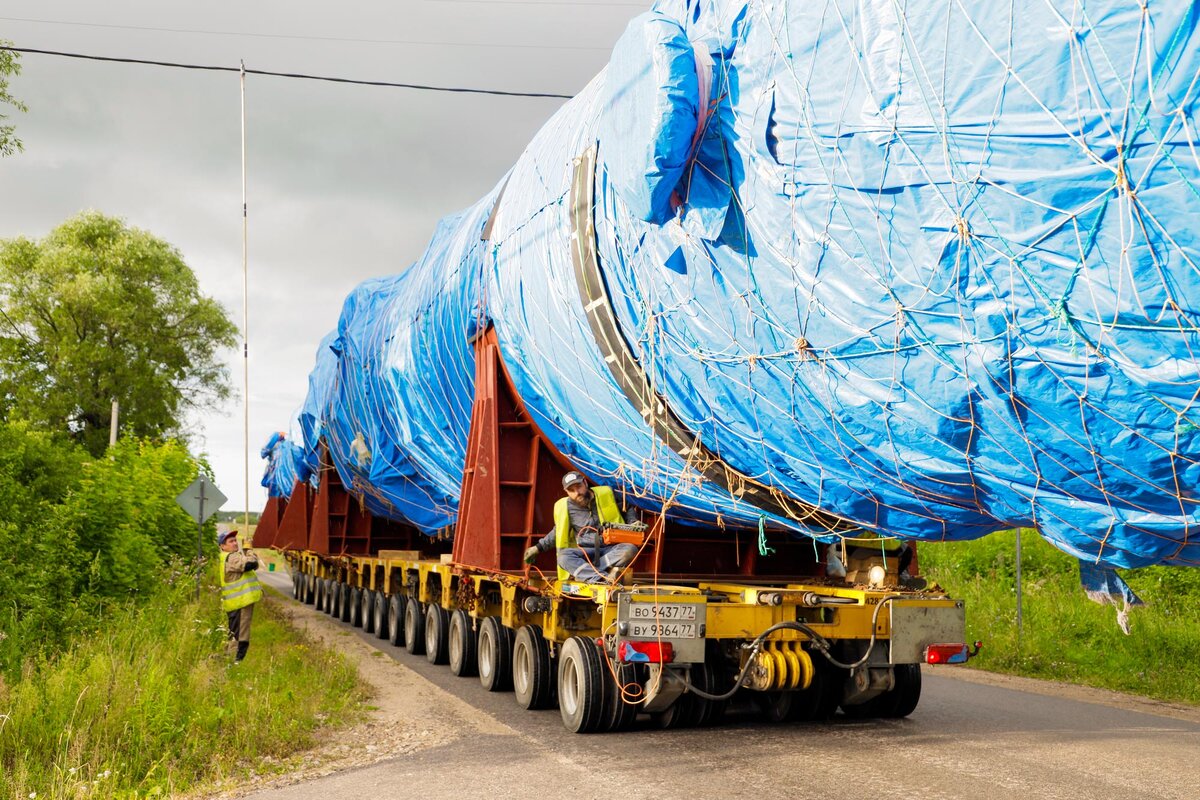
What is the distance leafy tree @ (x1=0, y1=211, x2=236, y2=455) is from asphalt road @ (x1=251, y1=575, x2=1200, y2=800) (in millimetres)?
30587

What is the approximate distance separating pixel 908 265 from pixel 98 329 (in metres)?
36.8

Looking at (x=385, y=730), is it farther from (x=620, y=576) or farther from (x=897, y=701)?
(x=897, y=701)

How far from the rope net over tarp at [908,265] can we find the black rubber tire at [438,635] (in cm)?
642

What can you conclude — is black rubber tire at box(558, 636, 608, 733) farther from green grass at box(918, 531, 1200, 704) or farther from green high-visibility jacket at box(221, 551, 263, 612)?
green grass at box(918, 531, 1200, 704)

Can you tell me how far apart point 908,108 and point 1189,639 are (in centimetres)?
949

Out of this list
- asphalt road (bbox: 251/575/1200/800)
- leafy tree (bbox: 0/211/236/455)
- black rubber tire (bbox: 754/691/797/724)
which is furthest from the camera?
leafy tree (bbox: 0/211/236/455)

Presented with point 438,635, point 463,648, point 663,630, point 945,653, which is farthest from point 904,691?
point 438,635

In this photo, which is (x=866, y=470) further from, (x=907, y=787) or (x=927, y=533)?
(x=907, y=787)

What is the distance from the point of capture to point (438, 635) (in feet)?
40.2

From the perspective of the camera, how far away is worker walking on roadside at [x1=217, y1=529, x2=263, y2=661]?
11383 mm

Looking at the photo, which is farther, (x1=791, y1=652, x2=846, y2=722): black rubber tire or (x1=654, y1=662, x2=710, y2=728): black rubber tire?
(x1=791, y1=652, x2=846, y2=722): black rubber tire

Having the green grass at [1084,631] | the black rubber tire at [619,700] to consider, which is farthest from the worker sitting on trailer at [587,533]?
the green grass at [1084,631]

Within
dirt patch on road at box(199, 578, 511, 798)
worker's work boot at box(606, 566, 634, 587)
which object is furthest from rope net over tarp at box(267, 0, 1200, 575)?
dirt patch on road at box(199, 578, 511, 798)

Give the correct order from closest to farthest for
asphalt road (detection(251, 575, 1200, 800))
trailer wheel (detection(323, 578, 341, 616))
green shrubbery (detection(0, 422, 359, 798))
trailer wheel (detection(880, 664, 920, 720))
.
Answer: asphalt road (detection(251, 575, 1200, 800))
green shrubbery (detection(0, 422, 359, 798))
trailer wheel (detection(880, 664, 920, 720))
trailer wheel (detection(323, 578, 341, 616))
